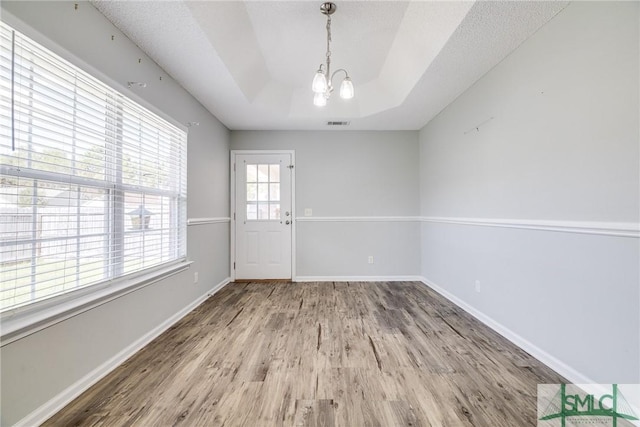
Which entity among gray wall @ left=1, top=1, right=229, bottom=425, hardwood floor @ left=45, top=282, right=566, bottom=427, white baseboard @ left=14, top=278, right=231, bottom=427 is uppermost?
gray wall @ left=1, top=1, right=229, bottom=425

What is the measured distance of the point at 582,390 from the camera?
152 cm

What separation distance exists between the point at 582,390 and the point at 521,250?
2.99ft

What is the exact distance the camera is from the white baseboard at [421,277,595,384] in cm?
160

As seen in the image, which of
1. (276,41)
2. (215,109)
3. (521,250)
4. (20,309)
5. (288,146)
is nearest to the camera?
(20,309)

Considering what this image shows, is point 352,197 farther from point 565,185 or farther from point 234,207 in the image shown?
point 565,185

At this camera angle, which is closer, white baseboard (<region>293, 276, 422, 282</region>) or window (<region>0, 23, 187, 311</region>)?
window (<region>0, 23, 187, 311</region>)

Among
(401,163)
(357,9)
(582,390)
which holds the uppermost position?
(357,9)

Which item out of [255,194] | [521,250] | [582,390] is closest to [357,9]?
[521,250]

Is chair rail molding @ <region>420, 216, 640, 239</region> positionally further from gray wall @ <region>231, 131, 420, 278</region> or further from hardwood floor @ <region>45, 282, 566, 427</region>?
gray wall @ <region>231, 131, 420, 278</region>

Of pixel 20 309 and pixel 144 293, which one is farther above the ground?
pixel 20 309

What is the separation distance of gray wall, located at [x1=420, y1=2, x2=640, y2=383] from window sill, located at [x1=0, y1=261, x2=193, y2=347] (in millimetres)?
2929

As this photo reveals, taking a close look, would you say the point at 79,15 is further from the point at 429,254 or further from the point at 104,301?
the point at 429,254

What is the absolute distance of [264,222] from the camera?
13.3 ft

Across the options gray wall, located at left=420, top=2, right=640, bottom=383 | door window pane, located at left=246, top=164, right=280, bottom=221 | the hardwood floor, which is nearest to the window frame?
the hardwood floor
